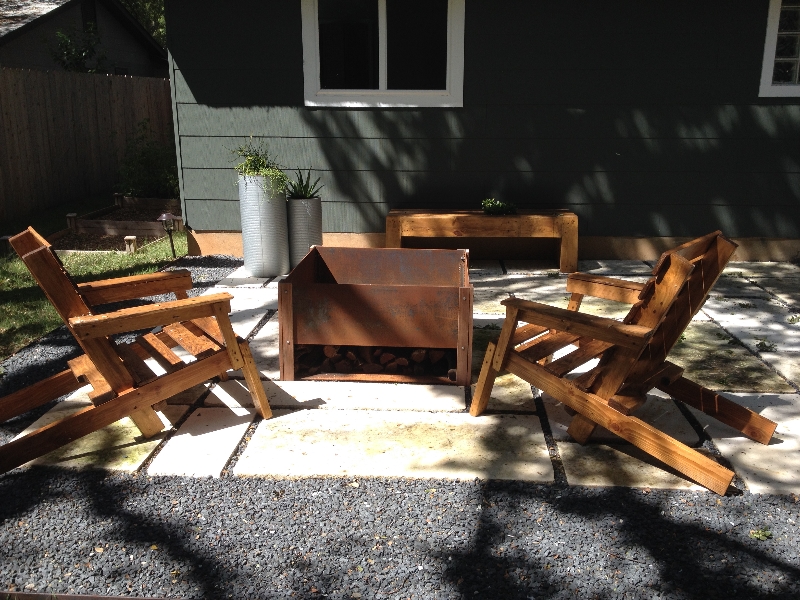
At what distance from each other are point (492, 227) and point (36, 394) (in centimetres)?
401

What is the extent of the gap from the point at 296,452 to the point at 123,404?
0.72 m

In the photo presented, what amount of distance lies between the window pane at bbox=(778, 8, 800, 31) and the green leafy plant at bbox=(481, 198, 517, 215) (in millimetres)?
2787

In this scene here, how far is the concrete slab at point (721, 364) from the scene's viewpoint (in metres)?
3.84

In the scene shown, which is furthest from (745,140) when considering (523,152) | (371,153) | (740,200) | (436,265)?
(436,265)

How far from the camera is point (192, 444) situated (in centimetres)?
316

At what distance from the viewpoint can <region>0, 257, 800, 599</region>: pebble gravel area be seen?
7.43ft

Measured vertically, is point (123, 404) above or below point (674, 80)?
below

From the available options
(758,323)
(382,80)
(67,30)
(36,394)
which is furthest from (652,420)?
(67,30)

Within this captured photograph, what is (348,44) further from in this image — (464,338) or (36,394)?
(36,394)

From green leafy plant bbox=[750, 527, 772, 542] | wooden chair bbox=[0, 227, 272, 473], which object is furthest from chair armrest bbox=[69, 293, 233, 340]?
green leafy plant bbox=[750, 527, 772, 542]

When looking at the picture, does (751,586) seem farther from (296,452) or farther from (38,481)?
(38,481)

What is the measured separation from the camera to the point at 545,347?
139 inches

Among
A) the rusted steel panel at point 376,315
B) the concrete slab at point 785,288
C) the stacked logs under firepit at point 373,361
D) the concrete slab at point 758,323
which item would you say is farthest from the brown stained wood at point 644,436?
the concrete slab at point 785,288

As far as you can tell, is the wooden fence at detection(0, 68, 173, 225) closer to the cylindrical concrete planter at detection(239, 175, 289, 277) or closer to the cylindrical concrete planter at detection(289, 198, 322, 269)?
the cylindrical concrete planter at detection(239, 175, 289, 277)
